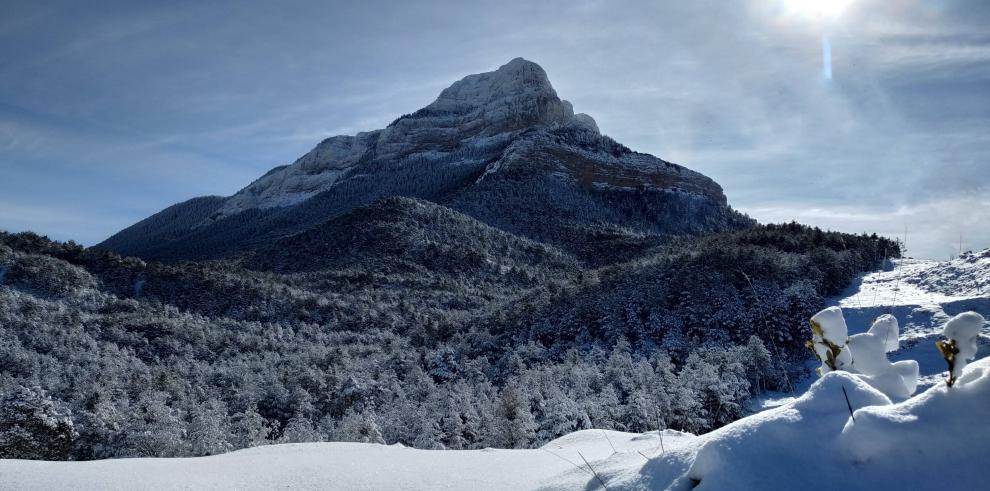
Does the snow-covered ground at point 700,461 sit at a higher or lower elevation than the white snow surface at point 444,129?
lower

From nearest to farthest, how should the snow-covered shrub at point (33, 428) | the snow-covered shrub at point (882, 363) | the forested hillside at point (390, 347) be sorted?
the snow-covered shrub at point (882, 363), the snow-covered shrub at point (33, 428), the forested hillside at point (390, 347)

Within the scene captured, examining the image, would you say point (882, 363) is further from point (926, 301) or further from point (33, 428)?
point (33, 428)

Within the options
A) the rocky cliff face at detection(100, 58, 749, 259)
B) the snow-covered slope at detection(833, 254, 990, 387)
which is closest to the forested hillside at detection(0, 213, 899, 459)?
the snow-covered slope at detection(833, 254, 990, 387)

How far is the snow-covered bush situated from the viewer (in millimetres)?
3018

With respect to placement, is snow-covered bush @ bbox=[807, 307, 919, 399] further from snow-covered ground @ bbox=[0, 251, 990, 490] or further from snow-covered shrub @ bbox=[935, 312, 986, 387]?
snow-covered shrub @ bbox=[935, 312, 986, 387]

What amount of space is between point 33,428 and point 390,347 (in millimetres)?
12428

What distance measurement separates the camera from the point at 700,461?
107 inches

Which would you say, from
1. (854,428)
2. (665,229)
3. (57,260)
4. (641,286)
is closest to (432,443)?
(854,428)

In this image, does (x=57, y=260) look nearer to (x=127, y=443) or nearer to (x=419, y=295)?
(x=419, y=295)

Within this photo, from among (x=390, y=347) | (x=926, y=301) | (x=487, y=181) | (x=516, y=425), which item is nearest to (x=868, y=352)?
(x=516, y=425)

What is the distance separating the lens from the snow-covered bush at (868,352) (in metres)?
3.02

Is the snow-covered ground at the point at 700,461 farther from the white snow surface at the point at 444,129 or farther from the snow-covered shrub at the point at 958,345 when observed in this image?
the white snow surface at the point at 444,129

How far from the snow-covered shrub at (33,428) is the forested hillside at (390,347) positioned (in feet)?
0.16

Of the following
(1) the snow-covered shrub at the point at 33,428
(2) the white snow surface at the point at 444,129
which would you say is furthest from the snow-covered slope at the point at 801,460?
(2) the white snow surface at the point at 444,129
